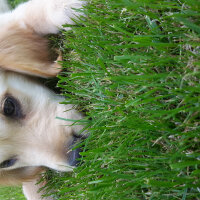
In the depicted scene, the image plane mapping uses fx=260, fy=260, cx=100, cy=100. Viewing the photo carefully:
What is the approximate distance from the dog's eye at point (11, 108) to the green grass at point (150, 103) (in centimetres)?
88

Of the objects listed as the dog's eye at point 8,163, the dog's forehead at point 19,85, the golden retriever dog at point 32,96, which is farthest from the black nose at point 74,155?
the dog's eye at point 8,163

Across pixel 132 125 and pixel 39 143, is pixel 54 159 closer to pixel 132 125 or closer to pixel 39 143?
pixel 39 143

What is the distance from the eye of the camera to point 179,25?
3.97 ft

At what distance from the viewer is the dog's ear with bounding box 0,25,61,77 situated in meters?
2.30

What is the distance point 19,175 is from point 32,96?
940mm

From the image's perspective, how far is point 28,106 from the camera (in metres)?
2.34

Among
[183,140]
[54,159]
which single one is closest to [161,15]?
[183,140]

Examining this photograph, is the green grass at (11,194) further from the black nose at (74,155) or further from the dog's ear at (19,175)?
the black nose at (74,155)

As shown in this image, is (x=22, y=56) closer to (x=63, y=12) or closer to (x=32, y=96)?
(x=32, y=96)

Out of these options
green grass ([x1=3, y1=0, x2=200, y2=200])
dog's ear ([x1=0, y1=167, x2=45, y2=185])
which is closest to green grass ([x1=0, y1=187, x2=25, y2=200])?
dog's ear ([x1=0, y1=167, x2=45, y2=185])

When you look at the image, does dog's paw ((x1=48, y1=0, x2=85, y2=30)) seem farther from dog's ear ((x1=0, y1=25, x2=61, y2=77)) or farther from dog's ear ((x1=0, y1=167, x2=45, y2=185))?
dog's ear ((x1=0, y1=167, x2=45, y2=185))

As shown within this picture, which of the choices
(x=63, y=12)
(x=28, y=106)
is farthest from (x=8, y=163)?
(x=63, y=12)

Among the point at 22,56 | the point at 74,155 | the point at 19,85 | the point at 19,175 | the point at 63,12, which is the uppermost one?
the point at 63,12

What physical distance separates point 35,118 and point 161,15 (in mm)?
1444
